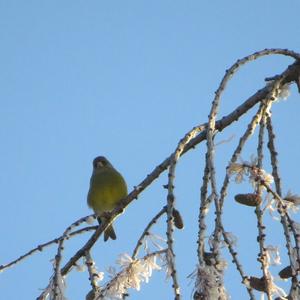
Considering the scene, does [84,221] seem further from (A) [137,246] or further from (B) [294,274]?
(B) [294,274]

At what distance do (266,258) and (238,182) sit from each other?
32 cm

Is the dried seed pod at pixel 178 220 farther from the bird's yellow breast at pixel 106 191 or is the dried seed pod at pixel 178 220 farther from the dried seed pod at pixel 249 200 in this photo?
the bird's yellow breast at pixel 106 191

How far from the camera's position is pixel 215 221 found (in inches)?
72.2

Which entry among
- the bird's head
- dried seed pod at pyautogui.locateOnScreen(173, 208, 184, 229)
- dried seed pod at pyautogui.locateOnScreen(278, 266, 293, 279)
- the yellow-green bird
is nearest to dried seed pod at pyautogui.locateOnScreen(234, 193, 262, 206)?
dried seed pod at pyautogui.locateOnScreen(278, 266, 293, 279)

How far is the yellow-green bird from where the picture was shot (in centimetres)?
632

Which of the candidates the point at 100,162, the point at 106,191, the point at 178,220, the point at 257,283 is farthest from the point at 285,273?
the point at 100,162

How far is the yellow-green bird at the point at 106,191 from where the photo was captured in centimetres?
632

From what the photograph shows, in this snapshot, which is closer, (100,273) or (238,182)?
(238,182)

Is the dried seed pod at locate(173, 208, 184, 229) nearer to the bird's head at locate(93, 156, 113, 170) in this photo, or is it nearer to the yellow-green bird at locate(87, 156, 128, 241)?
the yellow-green bird at locate(87, 156, 128, 241)

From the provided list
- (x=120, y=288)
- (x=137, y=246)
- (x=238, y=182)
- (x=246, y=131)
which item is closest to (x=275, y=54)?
(x=246, y=131)

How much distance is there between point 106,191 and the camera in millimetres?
6371

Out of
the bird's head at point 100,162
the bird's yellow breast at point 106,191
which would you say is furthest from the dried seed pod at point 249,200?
the bird's head at point 100,162

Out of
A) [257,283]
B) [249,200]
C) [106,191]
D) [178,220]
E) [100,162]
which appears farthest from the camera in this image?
[100,162]

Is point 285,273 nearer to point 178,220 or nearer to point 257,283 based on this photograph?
point 257,283
